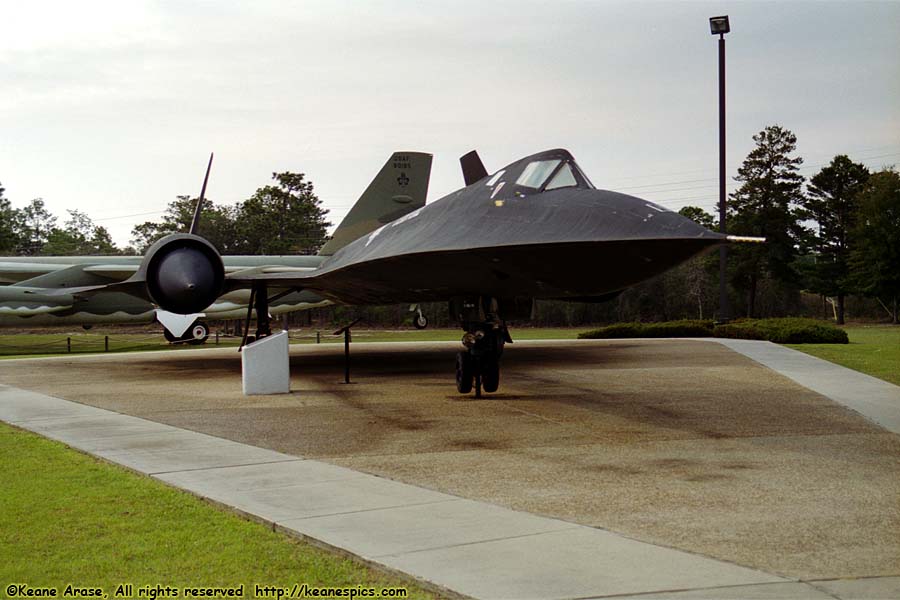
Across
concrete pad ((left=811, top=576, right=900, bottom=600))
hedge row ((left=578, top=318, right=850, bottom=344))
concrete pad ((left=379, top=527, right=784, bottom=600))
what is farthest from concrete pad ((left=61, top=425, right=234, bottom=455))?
hedge row ((left=578, top=318, right=850, bottom=344))

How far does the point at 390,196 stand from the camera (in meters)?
23.4

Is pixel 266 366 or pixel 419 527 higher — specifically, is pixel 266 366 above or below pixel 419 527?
above

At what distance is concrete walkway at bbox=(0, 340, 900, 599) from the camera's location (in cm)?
361

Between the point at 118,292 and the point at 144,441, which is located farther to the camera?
the point at 118,292

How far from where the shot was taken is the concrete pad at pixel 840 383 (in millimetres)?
9906

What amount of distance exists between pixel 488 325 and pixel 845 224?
5331 cm

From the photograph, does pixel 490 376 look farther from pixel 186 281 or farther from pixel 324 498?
pixel 186 281

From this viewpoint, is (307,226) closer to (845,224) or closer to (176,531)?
(845,224)

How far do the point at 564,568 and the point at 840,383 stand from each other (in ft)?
34.6

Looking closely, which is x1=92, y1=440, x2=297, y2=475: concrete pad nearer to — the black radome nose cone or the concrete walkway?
the concrete walkway

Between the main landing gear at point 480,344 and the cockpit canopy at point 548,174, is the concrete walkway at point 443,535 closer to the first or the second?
the main landing gear at point 480,344

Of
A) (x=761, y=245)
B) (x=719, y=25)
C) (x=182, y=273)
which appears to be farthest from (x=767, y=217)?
(x=182, y=273)

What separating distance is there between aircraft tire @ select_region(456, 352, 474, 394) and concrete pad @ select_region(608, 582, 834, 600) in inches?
332

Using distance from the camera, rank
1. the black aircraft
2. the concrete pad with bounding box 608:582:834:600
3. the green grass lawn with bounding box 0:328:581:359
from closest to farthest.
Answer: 1. the concrete pad with bounding box 608:582:834:600
2. the black aircraft
3. the green grass lawn with bounding box 0:328:581:359
